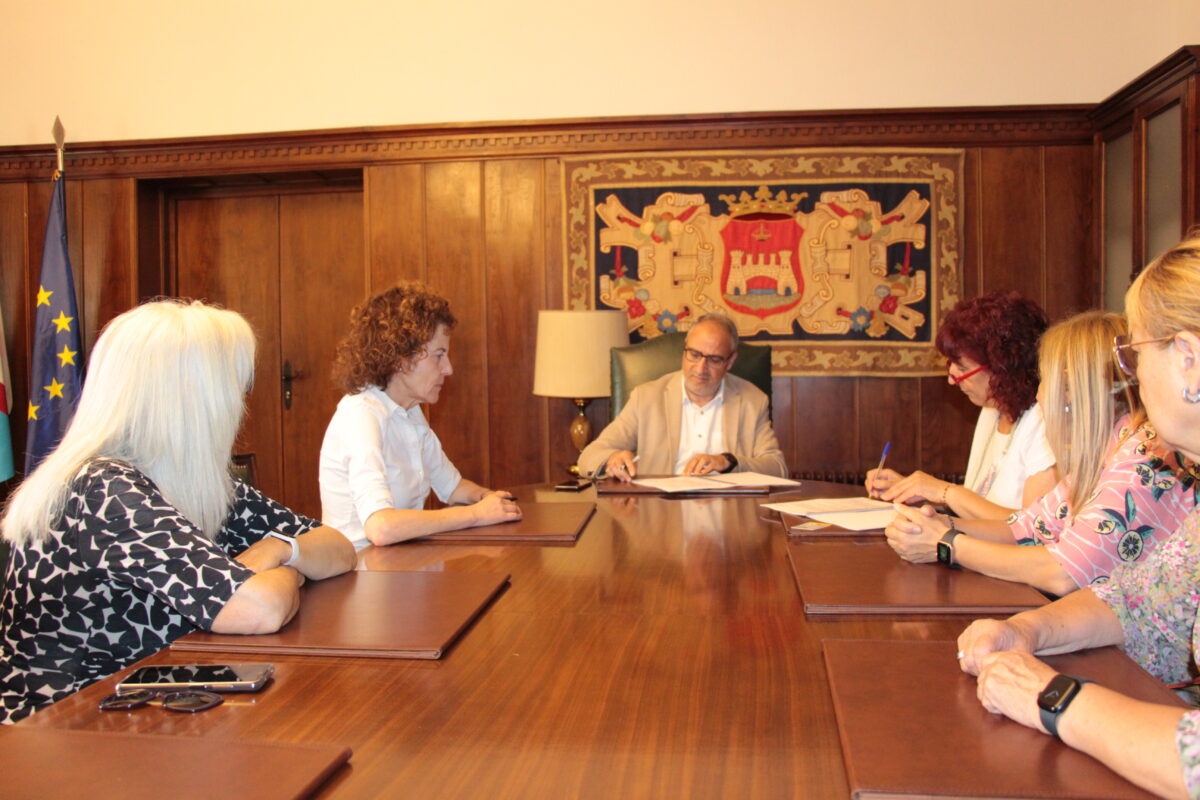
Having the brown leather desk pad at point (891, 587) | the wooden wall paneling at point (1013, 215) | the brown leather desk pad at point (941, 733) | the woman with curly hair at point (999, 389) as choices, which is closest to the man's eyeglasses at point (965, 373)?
the woman with curly hair at point (999, 389)

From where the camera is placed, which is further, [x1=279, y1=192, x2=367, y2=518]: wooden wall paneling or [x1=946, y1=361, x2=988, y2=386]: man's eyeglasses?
[x1=279, y1=192, x2=367, y2=518]: wooden wall paneling

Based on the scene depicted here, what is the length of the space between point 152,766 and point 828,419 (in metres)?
4.17

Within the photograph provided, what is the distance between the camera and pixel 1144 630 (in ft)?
4.64

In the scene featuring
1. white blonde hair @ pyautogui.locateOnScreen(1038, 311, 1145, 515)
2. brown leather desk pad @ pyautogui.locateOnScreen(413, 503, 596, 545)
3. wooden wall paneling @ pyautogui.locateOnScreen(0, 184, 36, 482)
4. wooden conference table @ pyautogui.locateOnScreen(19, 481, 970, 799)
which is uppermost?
wooden wall paneling @ pyautogui.locateOnScreen(0, 184, 36, 482)

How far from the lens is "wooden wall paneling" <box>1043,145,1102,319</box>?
4.66m

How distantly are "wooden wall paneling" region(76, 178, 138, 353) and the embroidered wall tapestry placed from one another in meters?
2.38

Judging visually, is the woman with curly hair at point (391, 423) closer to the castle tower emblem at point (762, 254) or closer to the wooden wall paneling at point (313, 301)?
the castle tower emblem at point (762, 254)

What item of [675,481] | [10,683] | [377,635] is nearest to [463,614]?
[377,635]

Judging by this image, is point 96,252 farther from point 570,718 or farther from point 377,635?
point 570,718

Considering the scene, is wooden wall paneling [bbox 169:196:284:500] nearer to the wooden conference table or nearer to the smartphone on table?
the wooden conference table

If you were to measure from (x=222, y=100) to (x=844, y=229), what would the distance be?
322 cm

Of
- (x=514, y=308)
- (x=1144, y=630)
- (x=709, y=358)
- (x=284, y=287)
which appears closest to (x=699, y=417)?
(x=709, y=358)

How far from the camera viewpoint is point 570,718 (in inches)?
43.8

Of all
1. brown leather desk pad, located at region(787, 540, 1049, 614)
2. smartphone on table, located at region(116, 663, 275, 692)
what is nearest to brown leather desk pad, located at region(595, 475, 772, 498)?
brown leather desk pad, located at region(787, 540, 1049, 614)
